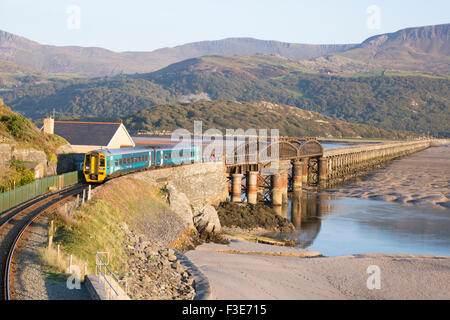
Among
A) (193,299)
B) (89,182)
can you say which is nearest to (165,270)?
(193,299)

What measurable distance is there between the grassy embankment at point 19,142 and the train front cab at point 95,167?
13.0 ft

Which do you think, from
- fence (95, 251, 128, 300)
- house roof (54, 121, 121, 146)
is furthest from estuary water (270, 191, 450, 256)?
fence (95, 251, 128, 300)

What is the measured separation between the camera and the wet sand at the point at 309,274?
25734 mm

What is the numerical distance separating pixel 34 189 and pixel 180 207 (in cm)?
952

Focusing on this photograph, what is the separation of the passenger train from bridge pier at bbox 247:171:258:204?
6006 mm

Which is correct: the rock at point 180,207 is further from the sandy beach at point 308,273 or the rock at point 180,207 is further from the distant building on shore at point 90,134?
the distant building on shore at point 90,134

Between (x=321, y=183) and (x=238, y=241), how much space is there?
148 feet

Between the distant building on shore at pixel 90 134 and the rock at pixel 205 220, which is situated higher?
the distant building on shore at pixel 90 134

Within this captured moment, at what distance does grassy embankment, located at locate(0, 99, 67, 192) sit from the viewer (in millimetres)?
32897

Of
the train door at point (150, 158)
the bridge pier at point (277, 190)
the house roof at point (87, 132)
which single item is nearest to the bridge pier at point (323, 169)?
the bridge pier at point (277, 190)

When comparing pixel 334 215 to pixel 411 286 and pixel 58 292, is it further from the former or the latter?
pixel 58 292

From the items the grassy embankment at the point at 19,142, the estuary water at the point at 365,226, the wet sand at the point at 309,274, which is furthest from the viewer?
the estuary water at the point at 365,226

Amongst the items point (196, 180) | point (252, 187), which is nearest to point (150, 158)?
point (196, 180)

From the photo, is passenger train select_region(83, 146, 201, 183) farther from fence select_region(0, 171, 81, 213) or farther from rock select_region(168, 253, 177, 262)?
rock select_region(168, 253, 177, 262)
